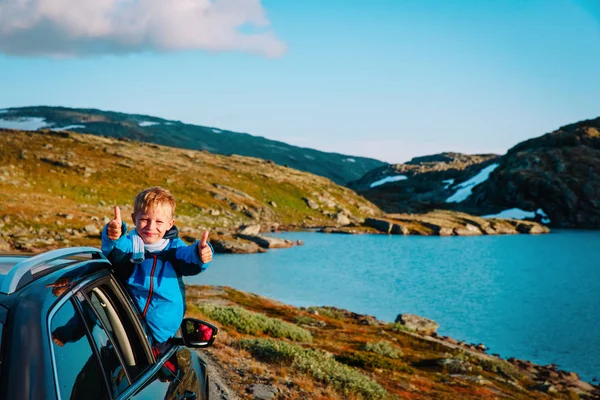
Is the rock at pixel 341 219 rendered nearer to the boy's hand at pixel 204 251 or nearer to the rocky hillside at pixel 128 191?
the rocky hillside at pixel 128 191

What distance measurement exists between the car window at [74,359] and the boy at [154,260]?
163cm

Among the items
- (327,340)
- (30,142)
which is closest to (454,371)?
(327,340)

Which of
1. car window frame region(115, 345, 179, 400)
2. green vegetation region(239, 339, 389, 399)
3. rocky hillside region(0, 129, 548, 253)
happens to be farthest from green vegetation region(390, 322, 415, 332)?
rocky hillside region(0, 129, 548, 253)

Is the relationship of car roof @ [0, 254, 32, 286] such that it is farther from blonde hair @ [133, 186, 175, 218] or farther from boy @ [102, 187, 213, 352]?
blonde hair @ [133, 186, 175, 218]

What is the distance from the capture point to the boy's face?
198 inches

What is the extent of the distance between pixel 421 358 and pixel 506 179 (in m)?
147

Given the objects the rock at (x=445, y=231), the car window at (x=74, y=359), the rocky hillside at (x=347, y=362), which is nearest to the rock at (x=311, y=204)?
the rock at (x=445, y=231)

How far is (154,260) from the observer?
4.89 meters

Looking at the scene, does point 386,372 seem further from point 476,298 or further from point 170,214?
point 476,298

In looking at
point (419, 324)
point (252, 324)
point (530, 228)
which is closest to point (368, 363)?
point (252, 324)

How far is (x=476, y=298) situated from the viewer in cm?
4475

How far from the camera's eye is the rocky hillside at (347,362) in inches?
488

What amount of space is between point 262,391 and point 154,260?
22.0 ft

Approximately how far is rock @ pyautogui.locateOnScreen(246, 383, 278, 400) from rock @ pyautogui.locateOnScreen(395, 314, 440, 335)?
75.4 ft
